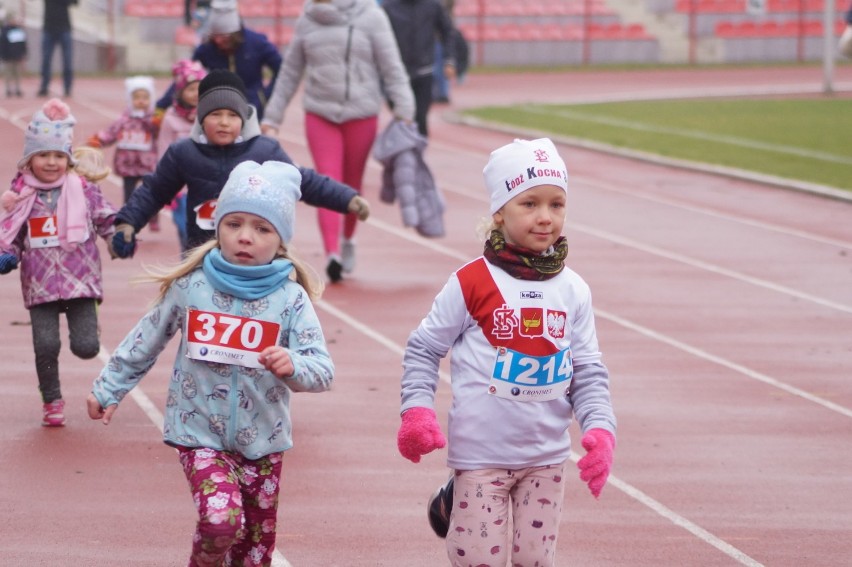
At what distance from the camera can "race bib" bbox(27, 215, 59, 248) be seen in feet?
26.4

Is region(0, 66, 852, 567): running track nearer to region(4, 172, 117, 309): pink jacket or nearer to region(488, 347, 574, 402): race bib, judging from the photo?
region(488, 347, 574, 402): race bib

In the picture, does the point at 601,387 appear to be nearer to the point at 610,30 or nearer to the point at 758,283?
the point at 758,283

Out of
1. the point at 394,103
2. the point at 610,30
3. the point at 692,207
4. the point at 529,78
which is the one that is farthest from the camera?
the point at 610,30

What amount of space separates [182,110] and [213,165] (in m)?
4.27

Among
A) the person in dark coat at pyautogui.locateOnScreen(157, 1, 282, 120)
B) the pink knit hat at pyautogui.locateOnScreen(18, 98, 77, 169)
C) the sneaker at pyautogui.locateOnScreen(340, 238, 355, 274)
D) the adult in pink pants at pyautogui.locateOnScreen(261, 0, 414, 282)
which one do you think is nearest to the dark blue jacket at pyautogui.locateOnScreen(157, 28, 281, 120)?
the person in dark coat at pyautogui.locateOnScreen(157, 1, 282, 120)

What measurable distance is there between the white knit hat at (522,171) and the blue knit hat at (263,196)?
0.68 metres

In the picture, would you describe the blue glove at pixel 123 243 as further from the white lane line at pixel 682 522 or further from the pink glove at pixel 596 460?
the pink glove at pixel 596 460

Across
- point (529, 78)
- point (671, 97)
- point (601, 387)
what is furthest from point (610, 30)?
point (601, 387)

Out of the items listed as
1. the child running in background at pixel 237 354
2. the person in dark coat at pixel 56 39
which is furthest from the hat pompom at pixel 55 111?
the person in dark coat at pixel 56 39

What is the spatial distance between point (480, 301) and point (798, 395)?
4836mm

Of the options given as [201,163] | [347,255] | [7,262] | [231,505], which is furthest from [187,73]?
[231,505]

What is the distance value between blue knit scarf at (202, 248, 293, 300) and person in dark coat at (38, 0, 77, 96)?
24.5 metres

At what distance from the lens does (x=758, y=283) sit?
13.4 meters

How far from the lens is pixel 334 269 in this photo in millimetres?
12703
